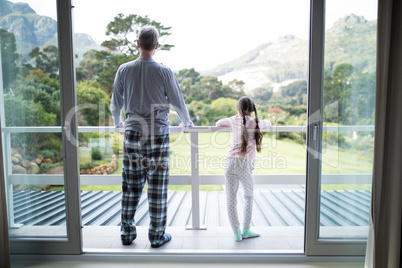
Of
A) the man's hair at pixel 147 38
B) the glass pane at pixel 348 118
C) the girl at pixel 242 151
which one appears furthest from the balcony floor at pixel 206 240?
the man's hair at pixel 147 38

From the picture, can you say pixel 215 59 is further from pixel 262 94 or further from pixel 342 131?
pixel 342 131

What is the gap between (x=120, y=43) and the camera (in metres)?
9.53

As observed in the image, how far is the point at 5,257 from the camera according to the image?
6.33 ft

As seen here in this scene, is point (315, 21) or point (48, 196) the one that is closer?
point (315, 21)

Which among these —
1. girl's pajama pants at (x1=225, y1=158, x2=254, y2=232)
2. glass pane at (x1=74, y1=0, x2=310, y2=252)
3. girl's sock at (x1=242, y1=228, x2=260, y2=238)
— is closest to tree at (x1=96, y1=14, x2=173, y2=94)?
glass pane at (x1=74, y1=0, x2=310, y2=252)

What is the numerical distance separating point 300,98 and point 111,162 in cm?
719

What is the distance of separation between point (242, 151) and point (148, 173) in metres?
0.75

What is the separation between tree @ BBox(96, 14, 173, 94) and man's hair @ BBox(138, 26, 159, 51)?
25.1ft

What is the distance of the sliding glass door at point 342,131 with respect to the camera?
196cm

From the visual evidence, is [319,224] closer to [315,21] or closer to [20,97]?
[315,21]

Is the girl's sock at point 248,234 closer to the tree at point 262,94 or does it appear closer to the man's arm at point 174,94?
the man's arm at point 174,94

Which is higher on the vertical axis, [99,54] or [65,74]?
[99,54]

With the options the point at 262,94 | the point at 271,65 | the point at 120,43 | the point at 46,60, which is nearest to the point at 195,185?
the point at 46,60

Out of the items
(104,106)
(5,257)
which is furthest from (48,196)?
(104,106)
